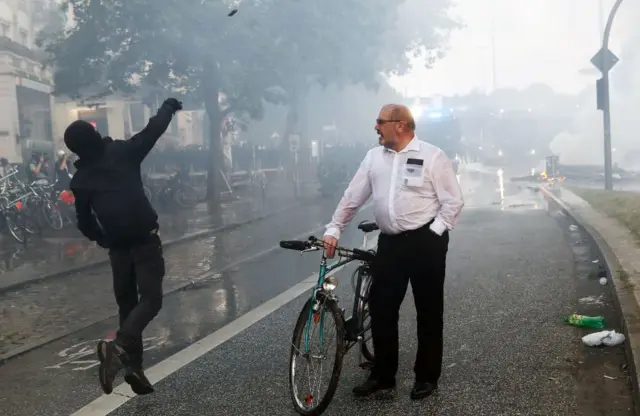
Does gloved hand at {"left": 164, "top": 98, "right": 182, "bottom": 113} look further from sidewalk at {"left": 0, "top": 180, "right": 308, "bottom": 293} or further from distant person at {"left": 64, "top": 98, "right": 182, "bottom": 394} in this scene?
sidewalk at {"left": 0, "top": 180, "right": 308, "bottom": 293}

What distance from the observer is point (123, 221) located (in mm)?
4750

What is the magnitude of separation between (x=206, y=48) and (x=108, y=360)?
19.5 meters

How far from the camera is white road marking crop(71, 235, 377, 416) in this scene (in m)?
4.92

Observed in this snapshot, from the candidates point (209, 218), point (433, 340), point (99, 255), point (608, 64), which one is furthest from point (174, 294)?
point (608, 64)

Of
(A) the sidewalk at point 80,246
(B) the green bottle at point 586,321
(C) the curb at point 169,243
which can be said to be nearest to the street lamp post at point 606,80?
(C) the curb at point 169,243

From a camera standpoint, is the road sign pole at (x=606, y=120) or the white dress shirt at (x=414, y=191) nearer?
the white dress shirt at (x=414, y=191)

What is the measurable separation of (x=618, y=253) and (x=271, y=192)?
63.5ft

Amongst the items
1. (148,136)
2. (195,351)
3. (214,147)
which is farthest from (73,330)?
(214,147)

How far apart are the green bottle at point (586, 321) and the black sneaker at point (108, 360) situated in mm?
3772

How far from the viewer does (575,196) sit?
20734 mm

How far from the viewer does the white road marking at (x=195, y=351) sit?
4918 millimetres

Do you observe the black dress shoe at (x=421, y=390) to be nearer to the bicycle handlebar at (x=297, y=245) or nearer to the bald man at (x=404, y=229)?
the bald man at (x=404, y=229)

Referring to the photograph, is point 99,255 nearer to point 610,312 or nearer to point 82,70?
point 610,312

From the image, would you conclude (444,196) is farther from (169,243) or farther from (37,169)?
(37,169)
